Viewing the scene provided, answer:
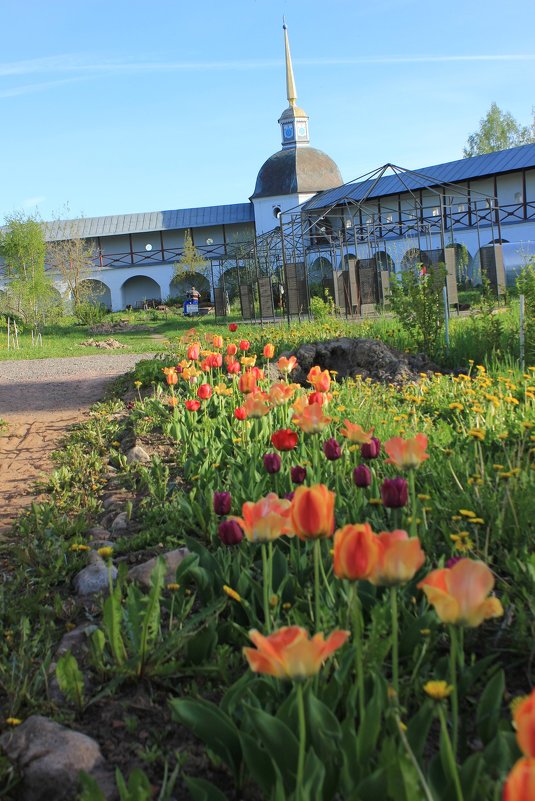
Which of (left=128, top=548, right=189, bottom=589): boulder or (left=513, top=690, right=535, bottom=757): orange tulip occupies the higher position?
(left=513, top=690, right=535, bottom=757): orange tulip

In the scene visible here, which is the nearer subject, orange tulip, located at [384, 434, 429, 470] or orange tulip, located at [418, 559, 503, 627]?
orange tulip, located at [418, 559, 503, 627]

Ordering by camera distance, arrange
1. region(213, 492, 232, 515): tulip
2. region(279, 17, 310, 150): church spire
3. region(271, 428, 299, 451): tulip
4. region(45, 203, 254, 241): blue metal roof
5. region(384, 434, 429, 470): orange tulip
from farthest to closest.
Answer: region(279, 17, 310, 150): church spire → region(45, 203, 254, 241): blue metal roof → region(271, 428, 299, 451): tulip → region(213, 492, 232, 515): tulip → region(384, 434, 429, 470): orange tulip

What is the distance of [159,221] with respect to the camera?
41.8 metres

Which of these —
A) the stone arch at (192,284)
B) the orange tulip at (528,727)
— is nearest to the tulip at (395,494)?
the orange tulip at (528,727)

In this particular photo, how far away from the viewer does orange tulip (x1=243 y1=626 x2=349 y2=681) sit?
1.06 m

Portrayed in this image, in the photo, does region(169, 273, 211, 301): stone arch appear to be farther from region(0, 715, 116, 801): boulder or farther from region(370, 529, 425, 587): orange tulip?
region(370, 529, 425, 587): orange tulip

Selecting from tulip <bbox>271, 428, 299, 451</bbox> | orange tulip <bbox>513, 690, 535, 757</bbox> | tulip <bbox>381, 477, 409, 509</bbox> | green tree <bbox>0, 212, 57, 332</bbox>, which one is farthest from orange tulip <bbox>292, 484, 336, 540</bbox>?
green tree <bbox>0, 212, 57, 332</bbox>

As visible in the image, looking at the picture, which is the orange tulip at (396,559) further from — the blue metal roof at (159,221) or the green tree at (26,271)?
the blue metal roof at (159,221)

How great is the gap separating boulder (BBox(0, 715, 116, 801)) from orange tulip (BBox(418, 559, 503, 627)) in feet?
2.76

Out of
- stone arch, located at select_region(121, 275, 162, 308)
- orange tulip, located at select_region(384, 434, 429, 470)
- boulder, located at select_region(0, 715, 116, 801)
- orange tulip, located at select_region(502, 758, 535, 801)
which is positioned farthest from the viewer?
stone arch, located at select_region(121, 275, 162, 308)

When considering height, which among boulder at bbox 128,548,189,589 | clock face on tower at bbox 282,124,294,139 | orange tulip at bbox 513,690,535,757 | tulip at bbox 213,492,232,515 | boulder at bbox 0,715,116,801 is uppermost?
clock face on tower at bbox 282,124,294,139

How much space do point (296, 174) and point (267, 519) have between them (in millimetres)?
41245

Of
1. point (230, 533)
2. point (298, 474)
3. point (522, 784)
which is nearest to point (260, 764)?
point (230, 533)

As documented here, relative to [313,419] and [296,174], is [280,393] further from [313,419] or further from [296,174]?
[296,174]
